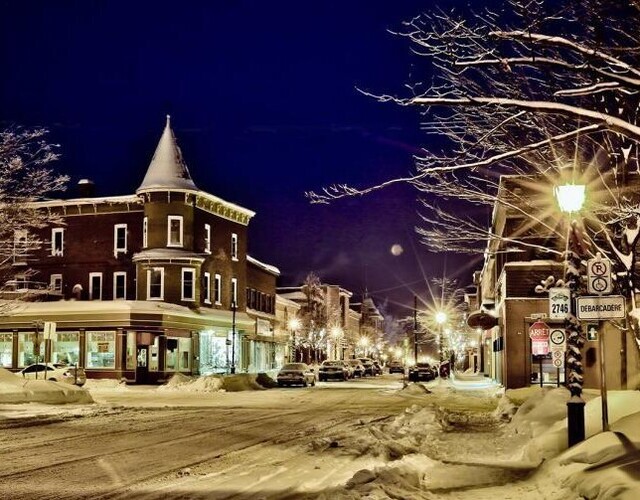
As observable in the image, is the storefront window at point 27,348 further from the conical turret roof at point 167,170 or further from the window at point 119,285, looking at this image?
the conical turret roof at point 167,170

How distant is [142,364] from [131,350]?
1.18m

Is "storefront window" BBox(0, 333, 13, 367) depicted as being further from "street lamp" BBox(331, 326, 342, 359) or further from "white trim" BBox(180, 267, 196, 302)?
"street lamp" BBox(331, 326, 342, 359)

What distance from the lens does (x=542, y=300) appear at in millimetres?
43000

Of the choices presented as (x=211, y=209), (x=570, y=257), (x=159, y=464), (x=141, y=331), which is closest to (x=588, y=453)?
(x=570, y=257)

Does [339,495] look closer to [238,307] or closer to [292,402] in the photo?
[292,402]

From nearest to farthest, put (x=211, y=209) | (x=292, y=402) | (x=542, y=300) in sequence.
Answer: (x=292, y=402) < (x=542, y=300) < (x=211, y=209)

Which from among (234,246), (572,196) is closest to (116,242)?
(234,246)

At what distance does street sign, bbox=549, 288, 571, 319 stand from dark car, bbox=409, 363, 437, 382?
4885 cm

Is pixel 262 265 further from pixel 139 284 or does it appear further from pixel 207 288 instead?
pixel 139 284

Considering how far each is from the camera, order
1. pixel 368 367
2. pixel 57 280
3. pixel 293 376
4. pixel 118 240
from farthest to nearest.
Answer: pixel 368 367, pixel 57 280, pixel 118 240, pixel 293 376

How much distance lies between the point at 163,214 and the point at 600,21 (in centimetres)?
5026

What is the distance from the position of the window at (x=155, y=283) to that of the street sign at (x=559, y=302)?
46.5 meters

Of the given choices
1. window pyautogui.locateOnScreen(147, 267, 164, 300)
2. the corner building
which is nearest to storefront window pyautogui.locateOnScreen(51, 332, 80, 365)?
the corner building

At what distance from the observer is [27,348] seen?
57.5m
